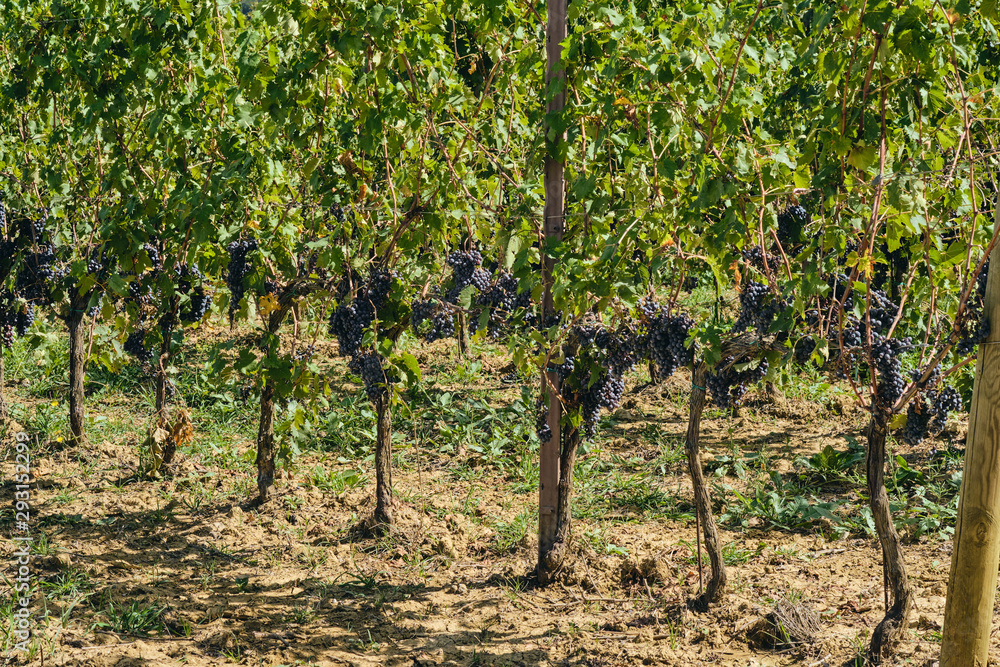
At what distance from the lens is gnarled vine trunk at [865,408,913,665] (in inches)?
114

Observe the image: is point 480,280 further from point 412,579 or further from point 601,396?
point 412,579

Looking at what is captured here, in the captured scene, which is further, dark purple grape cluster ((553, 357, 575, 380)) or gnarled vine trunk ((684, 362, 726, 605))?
dark purple grape cluster ((553, 357, 575, 380))

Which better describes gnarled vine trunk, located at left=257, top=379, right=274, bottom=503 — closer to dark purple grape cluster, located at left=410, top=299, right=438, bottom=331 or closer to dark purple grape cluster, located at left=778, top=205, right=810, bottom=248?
dark purple grape cluster, located at left=410, top=299, right=438, bottom=331

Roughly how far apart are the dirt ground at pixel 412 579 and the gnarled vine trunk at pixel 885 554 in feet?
0.34

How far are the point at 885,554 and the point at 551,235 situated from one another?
1.73 meters

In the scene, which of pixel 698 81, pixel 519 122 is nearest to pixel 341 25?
pixel 698 81

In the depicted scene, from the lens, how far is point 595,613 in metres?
3.50

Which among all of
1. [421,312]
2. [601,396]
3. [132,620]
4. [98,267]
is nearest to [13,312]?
[98,267]

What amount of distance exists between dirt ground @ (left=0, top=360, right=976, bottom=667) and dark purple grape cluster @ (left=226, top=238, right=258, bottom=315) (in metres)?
1.26

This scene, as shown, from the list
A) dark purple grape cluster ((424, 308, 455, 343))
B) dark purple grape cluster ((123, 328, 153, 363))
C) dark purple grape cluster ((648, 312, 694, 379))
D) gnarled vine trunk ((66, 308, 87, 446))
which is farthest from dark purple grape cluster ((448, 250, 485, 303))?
gnarled vine trunk ((66, 308, 87, 446))

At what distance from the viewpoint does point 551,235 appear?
347 cm

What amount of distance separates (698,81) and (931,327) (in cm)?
118

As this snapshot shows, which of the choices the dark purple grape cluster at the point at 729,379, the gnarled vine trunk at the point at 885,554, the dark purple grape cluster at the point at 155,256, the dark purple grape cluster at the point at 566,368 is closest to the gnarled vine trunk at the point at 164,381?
the dark purple grape cluster at the point at 155,256

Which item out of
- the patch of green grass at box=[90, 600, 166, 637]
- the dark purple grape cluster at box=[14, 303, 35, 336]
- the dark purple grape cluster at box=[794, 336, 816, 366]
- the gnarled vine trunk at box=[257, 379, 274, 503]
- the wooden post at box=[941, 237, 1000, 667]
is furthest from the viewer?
the dark purple grape cluster at box=[14, 303, 35, 336]
